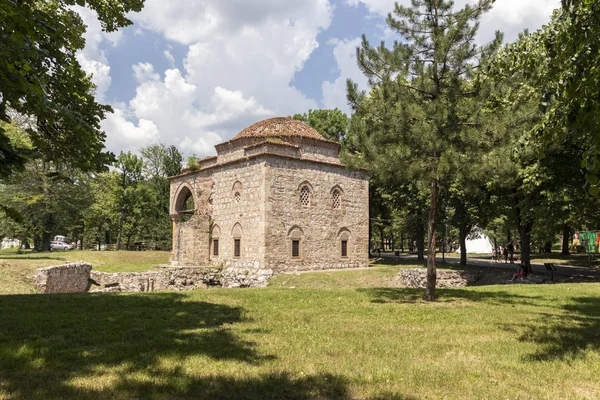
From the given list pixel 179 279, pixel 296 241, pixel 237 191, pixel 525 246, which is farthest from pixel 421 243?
pixel 179 279

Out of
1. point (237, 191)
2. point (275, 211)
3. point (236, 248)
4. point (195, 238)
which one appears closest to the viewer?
point (275, 211)

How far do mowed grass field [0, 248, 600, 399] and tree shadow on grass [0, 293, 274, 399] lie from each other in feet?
0.07

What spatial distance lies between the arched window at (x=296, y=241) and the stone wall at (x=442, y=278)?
19.8ft

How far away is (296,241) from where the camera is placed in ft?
82.2

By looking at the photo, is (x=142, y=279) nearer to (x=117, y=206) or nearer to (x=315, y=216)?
(x=315, y=216)

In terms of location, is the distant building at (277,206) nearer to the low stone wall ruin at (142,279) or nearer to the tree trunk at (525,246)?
the low stone wall ruin at (142,279)

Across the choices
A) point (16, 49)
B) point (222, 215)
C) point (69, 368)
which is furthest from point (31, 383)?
point (222, 215)

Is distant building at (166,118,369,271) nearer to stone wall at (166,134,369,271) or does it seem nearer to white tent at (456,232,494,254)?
stone wall at (166,134,369,271)

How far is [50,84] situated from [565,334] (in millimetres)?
10353

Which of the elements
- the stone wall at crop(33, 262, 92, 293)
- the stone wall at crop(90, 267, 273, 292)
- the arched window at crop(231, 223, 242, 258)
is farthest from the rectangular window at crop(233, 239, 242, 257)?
the stone wall at crop(33, 262, 92, 293)

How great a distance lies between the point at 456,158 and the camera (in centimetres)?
1075

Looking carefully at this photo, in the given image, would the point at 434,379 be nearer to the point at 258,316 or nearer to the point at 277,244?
the point at 258,316

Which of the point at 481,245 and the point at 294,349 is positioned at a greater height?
the point at 481,245

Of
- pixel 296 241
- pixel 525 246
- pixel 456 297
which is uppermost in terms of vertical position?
pixel 296 241
